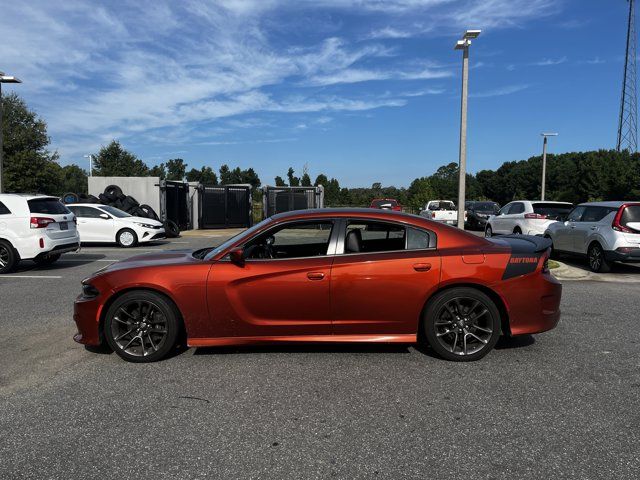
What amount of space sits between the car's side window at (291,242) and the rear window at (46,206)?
7716mm

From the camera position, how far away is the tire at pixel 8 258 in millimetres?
10219

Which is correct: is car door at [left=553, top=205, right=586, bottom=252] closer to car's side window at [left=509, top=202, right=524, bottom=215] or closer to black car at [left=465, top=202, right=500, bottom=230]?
car's side window at [left=509, top=202, right=524, bottom=215]

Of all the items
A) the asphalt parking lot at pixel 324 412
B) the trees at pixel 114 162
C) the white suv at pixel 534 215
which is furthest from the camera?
the trees at pixel 114 162

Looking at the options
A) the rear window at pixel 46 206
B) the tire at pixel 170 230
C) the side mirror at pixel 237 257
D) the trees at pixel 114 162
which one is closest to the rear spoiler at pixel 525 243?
the side mirror at pixel 237 257

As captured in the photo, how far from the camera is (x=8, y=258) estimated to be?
33.7ft

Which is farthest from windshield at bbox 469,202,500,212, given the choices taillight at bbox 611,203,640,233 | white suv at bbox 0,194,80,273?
white suv at bbox 0,194,80,273

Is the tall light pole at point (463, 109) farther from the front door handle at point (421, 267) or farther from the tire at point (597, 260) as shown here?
the front door handle at point (421, 267)

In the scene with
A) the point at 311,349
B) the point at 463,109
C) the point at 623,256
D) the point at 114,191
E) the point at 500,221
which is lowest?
the point at 311,349

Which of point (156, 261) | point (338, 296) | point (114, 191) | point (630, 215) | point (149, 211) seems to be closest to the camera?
point (338, 296)

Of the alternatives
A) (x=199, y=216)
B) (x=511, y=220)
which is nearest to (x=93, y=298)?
(x=511, y=220)

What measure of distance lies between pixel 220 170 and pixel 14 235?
2580 inches

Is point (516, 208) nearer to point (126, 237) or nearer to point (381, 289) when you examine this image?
point (381, 289)

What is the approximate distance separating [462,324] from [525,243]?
45.0 inches

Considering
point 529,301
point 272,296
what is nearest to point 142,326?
point 272,296
